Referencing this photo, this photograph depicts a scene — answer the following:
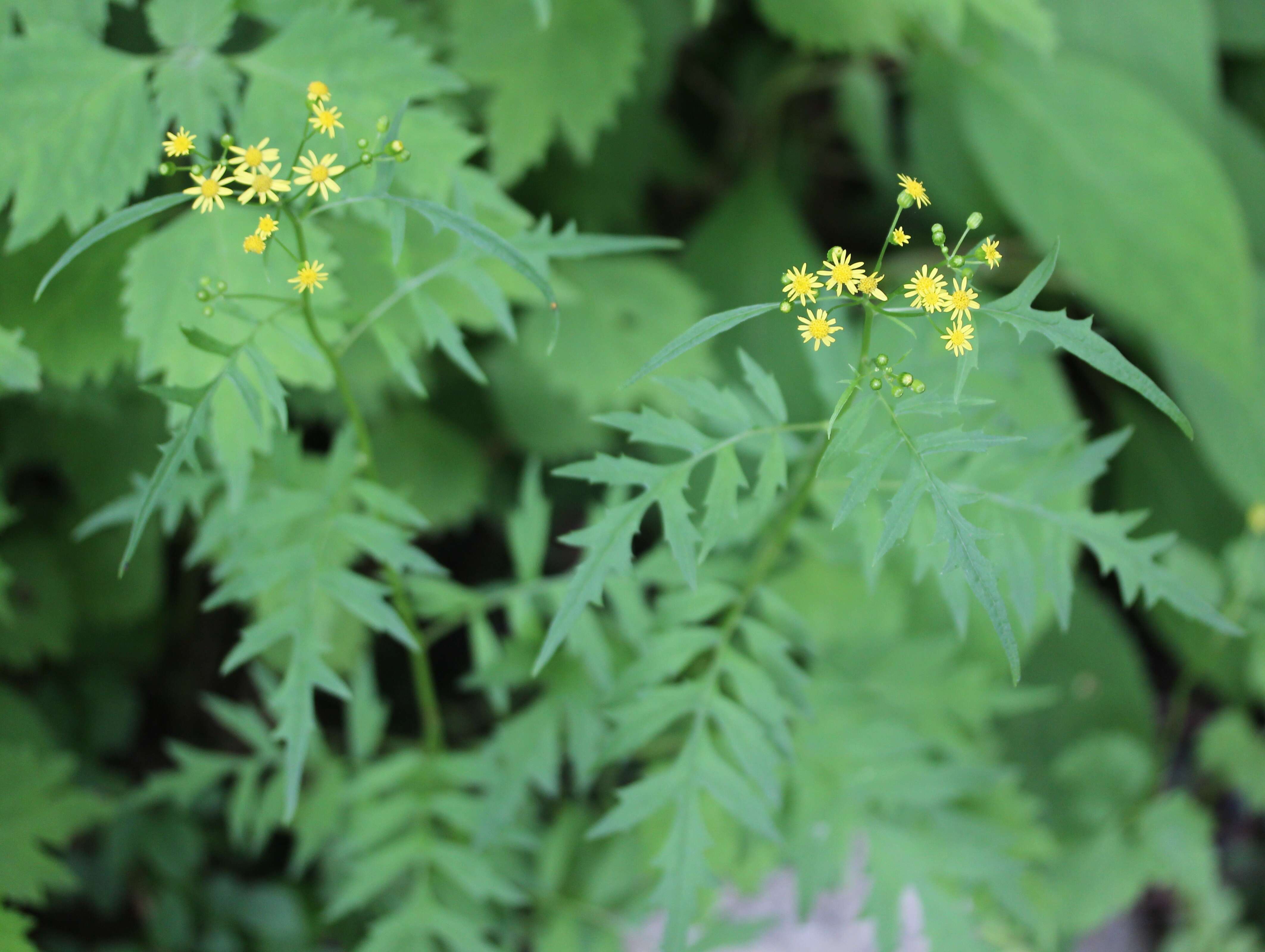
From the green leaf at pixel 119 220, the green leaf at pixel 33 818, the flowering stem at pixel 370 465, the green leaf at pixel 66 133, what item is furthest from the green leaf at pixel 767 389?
the green leaf at pixel 33 818

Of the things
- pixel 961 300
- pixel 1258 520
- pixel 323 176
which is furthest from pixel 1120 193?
pixel 323 176

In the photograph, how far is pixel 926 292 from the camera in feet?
2.21

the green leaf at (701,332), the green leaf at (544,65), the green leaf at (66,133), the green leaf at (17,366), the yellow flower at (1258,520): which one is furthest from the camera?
the yellow flower at (1258,520)

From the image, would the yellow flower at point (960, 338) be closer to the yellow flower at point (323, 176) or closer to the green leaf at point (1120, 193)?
the yellow flower at point (323, 176)

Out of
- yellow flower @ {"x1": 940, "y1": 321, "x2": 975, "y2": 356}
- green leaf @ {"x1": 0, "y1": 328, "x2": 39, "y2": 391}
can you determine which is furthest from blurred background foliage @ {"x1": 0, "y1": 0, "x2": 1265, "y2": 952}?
yellow flower @ {"x1": 940, "y1": 321, "x2": 975, "y2": 356}

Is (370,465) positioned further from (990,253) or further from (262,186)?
(990,253)

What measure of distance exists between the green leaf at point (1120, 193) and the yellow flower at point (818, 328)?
115 cm

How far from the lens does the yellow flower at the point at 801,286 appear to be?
0.70 metres

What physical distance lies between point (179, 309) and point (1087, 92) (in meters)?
1.73

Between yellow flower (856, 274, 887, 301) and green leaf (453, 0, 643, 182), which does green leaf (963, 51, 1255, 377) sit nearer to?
green leaf (453, 0, 643, 182)

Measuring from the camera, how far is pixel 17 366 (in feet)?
2.97

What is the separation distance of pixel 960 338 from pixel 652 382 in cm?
97

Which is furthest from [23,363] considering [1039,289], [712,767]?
[1039,289]

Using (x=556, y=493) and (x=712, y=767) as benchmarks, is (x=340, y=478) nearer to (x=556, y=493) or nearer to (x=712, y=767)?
(x=712, y=767)
